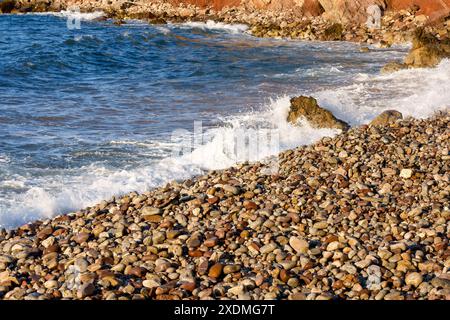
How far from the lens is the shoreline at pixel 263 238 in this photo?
555 cm

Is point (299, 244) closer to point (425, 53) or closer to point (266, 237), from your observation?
point (266, 237)

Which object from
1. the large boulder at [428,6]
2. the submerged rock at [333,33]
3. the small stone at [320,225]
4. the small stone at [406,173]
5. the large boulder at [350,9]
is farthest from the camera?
the large boulder at [350,9]

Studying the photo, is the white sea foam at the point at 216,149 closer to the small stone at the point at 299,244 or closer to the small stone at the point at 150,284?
the small stone at the point at 150,284

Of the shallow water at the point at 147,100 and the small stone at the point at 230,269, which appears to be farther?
the shallow water at the point at 147,100

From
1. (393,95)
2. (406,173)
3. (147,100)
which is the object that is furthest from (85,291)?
(393,95)

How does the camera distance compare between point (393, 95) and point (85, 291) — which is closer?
point (85, 291)

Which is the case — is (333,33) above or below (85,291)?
above

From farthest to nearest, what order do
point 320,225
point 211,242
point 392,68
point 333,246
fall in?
point 392,68 < point 320,225 < point 211,242 < point 333,246

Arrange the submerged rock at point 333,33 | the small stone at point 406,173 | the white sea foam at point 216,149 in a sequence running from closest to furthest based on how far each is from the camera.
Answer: the small stone at point 406,173
the white sea foam at point 216,149
the submerged rock at point 333,33

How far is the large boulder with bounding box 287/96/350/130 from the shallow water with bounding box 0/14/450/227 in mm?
259

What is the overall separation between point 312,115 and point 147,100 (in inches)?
195

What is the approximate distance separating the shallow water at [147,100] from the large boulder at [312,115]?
26 centimetres

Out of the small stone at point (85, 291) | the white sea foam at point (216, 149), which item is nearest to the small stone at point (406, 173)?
the white sea foam at point (216, 149)

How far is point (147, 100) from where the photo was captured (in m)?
14.9
